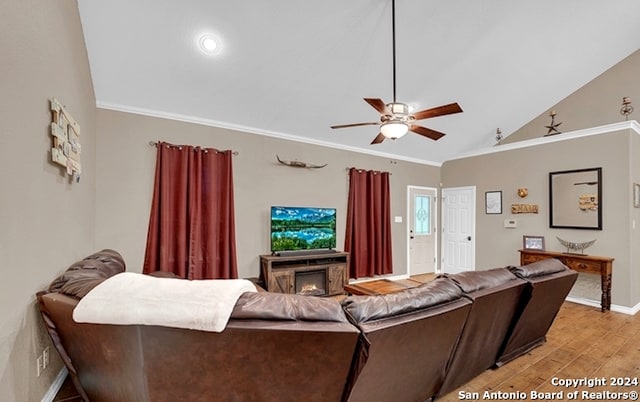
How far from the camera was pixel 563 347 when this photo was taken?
291cm

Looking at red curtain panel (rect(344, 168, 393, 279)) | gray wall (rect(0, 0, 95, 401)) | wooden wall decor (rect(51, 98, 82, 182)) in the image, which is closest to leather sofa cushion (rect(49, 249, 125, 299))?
gray wall (rect(0, 0, 95, 401))

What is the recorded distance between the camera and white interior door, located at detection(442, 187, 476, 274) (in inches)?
241

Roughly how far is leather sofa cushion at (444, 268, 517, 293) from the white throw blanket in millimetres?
1403

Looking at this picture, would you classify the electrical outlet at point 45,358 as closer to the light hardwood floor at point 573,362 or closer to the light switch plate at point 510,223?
the light hardwood floor at point 573,362

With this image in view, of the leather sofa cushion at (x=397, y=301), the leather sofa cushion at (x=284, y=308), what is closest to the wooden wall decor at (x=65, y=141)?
the leather sofa cushion at (x=284, y=308)

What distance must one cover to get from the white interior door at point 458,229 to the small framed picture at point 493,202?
27 cm

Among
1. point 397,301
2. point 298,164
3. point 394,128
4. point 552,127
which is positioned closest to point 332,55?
point 394,128

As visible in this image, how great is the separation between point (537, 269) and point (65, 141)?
3.83m

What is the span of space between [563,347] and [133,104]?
5532 millimetres

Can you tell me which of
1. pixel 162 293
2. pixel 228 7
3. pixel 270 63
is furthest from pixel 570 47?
pixel 162 293

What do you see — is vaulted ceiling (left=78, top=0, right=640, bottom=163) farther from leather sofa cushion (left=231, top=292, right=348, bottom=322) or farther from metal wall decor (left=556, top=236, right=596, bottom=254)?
leather sofa cushion (left=231, top=292, right=348, bottom=322)

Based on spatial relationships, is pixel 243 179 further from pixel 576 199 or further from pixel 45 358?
pixel 576 199

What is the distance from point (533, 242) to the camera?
5090 millimetres

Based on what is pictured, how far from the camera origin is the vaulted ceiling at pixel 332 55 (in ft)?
9.76
